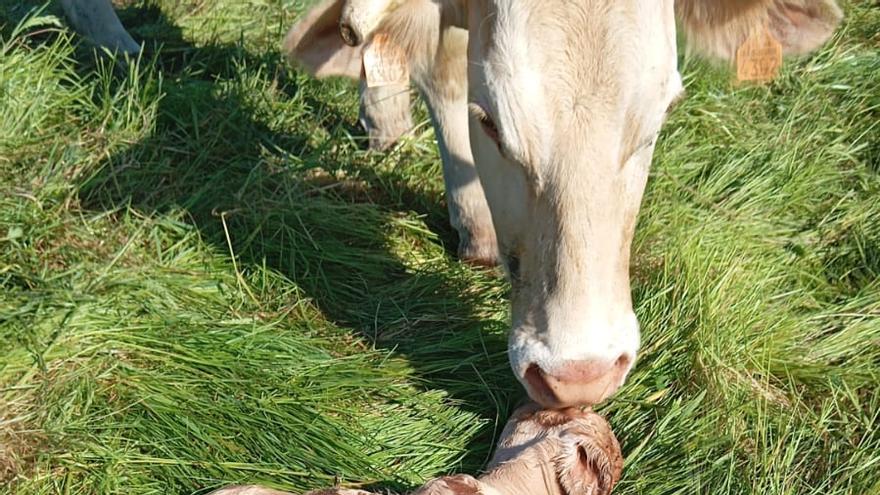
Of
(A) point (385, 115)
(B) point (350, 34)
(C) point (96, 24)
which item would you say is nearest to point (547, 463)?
(B) point (350, 34)

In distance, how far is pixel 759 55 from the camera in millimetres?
3570

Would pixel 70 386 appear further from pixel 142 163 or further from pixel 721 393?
pixel 721 393

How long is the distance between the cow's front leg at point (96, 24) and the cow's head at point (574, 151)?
2.85m

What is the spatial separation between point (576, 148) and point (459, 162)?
1.44 metres

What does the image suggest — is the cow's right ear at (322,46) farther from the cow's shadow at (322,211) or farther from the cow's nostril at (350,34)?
the cow's shadow at (322,211)

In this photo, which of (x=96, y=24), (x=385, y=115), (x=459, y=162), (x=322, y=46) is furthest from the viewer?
(x=96, y=24)

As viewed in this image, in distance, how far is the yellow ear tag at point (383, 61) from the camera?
3396mm

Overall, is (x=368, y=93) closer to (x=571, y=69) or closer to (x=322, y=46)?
(x=322, y=46)

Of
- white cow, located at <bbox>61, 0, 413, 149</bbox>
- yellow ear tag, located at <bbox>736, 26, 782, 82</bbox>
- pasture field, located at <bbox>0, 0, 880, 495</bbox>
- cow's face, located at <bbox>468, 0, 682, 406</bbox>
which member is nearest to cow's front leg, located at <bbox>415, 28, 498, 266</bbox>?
pasture field, located at <bbox>0, 0, 880, 495</bbox>

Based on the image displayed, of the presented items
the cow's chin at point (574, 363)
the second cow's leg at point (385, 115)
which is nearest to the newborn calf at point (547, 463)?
the cow's chin at point (574, 363)

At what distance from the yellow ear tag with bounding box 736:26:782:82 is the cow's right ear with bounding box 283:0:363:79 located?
3.88 ft

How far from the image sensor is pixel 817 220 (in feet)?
14.0

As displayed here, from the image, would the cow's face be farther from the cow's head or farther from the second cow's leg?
the second cow's leg

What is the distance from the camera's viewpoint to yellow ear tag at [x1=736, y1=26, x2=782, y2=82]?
11.7 ft
